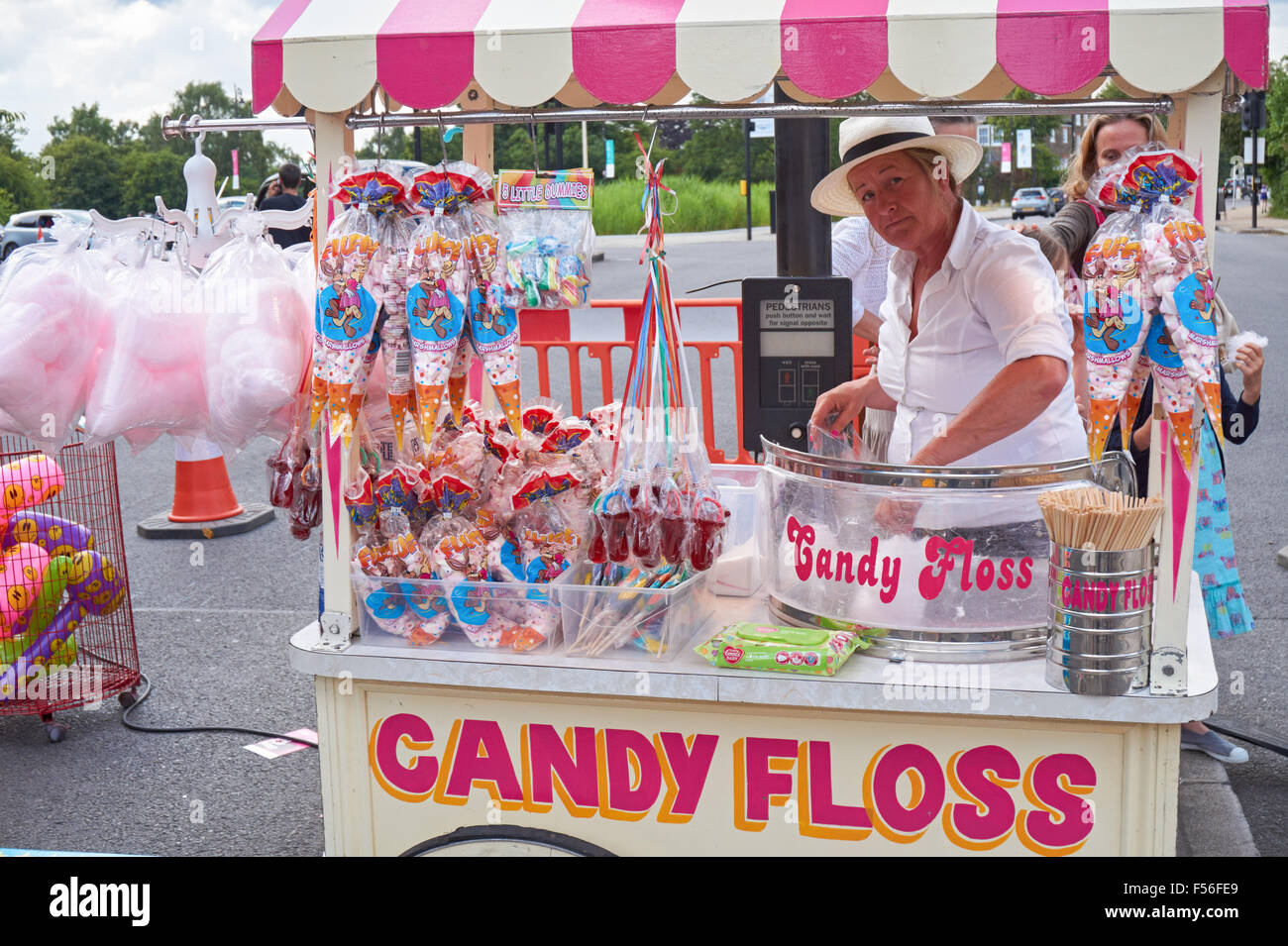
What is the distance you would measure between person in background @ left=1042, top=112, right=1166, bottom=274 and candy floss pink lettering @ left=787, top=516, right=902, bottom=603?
6.11ft

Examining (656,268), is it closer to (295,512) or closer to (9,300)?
(295,512)

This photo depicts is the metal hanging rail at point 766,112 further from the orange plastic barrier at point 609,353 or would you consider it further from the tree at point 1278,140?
the tree at point 1278,140

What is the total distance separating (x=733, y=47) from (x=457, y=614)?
4.25 feet

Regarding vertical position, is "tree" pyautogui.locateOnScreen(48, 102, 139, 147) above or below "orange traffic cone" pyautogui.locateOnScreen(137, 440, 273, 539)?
above

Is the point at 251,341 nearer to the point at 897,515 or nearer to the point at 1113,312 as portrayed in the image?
the point at 897,515

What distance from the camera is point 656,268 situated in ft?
8.35

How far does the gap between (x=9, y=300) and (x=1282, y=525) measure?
6696mm

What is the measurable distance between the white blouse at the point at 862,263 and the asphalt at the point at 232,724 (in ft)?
6.92

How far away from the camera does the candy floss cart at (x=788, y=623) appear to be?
214 centimetres

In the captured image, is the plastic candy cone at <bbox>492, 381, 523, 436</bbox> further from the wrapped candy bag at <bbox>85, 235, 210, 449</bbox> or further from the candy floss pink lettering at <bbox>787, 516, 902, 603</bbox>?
the wrapped candy bag at <bbox>85, 235, 210, 449</bbox>

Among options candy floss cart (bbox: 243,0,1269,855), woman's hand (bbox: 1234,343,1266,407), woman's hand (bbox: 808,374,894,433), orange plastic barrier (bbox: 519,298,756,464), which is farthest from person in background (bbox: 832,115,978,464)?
candy floss cart (bbox: 243,0,1269,855)

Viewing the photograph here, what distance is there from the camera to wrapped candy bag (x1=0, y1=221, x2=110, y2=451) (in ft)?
9.51

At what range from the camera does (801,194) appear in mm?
4848
